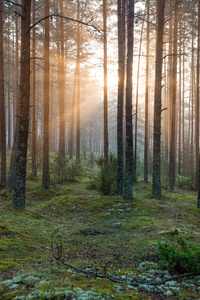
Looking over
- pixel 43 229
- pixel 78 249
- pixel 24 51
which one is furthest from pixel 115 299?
pixel 24 51

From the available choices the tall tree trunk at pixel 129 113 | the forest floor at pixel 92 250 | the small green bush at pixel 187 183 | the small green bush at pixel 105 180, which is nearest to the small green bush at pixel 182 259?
the forest floor at pixel 92 250

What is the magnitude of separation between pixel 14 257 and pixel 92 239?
2240mm

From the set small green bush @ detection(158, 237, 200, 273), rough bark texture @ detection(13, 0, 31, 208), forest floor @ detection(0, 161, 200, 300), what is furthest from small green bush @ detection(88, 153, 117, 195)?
small green bush @ detection(158, 237, 200, 273)

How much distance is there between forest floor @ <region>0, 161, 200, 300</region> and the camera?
268 centimetres

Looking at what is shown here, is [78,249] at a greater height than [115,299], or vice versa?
[115,299]

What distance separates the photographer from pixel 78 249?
4.70 metres

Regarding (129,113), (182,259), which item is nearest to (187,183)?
(129,113)

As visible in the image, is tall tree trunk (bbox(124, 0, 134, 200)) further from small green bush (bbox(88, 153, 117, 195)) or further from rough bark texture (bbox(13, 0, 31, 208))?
rough bark texture (bbox(13, 0, 31, 208))

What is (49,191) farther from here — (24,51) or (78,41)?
(78,41)

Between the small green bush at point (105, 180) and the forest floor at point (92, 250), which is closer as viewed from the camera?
the forest floor at point (92, 250)

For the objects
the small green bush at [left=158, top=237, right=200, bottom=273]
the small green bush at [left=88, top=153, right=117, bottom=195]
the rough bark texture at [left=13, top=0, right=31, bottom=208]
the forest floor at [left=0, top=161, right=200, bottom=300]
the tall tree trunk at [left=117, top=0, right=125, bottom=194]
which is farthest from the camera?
the tall tree trunk at [left=117, top=0, right=125, bottom=194]

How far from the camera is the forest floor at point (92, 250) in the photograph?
2678mm

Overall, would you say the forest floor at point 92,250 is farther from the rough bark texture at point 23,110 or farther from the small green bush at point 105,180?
the small green bush at point 105,180

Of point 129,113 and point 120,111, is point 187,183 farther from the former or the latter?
point 129,113
